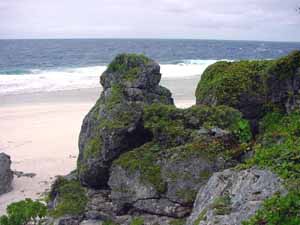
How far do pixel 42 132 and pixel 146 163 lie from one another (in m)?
17.6

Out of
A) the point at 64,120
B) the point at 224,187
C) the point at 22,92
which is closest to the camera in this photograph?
the point at 224,187

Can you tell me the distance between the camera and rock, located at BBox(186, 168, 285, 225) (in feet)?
22.9

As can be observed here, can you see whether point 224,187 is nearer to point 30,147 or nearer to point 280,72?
point 280,72

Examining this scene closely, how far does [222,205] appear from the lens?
292 inches

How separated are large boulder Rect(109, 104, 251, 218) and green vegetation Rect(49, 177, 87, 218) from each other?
90 centimetres

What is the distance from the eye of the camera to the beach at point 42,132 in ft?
62.7

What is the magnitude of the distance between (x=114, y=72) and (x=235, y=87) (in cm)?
380

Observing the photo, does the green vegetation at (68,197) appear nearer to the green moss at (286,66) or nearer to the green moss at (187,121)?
the green moss at (187,121)

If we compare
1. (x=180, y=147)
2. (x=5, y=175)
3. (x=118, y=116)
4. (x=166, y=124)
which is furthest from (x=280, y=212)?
(x=5, y=175)

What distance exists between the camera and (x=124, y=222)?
1006 centimetres

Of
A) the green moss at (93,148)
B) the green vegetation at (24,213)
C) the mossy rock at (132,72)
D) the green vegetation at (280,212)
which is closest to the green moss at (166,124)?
the green moss at (93,148)

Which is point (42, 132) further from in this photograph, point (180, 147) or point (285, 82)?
point (285, 82)

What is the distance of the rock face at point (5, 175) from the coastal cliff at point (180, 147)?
602 cm

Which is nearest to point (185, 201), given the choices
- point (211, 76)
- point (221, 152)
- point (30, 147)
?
point (221, 152)
